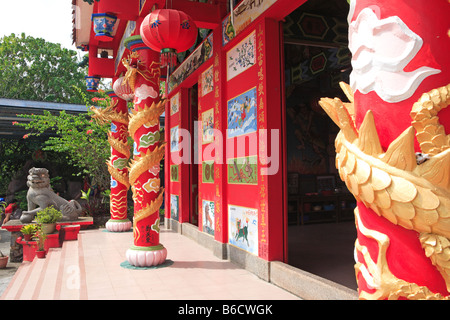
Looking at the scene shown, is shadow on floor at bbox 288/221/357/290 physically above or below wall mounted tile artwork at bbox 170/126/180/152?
below

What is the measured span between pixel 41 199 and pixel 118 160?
202 cm

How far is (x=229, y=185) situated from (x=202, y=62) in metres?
2.40

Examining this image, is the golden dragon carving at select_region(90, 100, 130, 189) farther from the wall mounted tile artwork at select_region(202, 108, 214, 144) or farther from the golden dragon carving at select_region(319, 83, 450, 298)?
the golden dragon carving at select_region(319, 83, 450, 298)

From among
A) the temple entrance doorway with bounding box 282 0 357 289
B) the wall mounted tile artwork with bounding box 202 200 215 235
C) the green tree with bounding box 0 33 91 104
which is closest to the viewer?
the temple entrance doorway with bounding box 282 0 357 289

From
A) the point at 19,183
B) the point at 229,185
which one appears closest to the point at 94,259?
the point at 229,185

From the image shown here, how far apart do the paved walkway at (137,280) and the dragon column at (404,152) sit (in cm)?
235

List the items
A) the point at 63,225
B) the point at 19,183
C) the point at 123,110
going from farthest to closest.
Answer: the point at 19,183 → the point at 123,110 → the point at 63,225

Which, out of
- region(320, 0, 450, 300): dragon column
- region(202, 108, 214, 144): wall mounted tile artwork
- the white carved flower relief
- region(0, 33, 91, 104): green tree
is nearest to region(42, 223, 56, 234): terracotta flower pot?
region(202, 108, 214, 144): wall mounted tile artwork

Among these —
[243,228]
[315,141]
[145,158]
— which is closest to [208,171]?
[145,158]

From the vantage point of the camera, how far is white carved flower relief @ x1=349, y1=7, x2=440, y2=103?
161 cm

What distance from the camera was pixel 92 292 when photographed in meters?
4.08

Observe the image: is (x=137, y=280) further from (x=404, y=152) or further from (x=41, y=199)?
(x=41, y=199)

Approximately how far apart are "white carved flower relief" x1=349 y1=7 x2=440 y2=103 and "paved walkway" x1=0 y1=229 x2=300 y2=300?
2.69 meters

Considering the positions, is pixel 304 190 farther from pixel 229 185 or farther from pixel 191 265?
pixel 191 265
